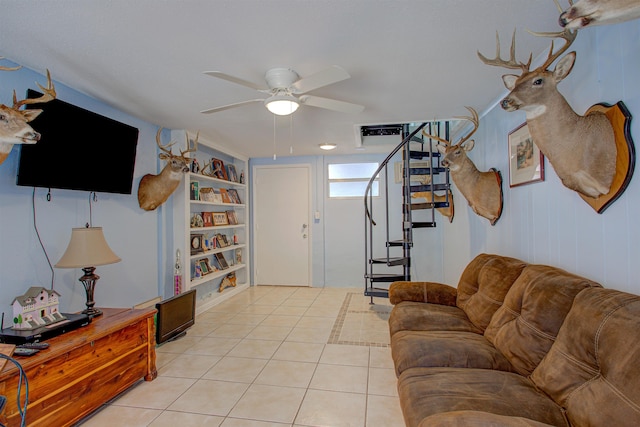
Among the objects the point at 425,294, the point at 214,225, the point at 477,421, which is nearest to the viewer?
the point at 477,421

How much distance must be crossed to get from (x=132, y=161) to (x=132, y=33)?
150cm

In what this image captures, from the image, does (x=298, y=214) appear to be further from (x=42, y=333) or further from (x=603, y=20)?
(x=603, y=20)

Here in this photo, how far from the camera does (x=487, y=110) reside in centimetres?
317

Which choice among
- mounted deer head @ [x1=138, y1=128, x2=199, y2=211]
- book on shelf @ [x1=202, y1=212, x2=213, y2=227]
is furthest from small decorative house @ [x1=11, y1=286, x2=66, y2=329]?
book on shelf @ [x1=202, y1=212, x2=213, y2=227]

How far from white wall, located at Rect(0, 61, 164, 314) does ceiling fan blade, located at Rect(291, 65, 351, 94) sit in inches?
70.1

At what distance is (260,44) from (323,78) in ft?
1.44

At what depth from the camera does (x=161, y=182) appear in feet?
11.0

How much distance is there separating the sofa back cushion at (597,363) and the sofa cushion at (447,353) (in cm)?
29

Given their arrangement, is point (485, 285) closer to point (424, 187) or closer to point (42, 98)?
point (424, 187)

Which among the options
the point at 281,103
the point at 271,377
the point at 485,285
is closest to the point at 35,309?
the point at 271,377

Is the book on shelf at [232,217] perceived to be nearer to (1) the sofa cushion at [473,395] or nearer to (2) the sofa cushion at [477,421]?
(1) the sofa cushion at [473,395]

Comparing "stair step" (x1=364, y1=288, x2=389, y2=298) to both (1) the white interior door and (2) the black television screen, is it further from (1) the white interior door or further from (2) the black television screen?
(2) the black television screen

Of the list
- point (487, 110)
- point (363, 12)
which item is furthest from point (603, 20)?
point (487, 110)

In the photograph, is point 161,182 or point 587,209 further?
point 161,182
